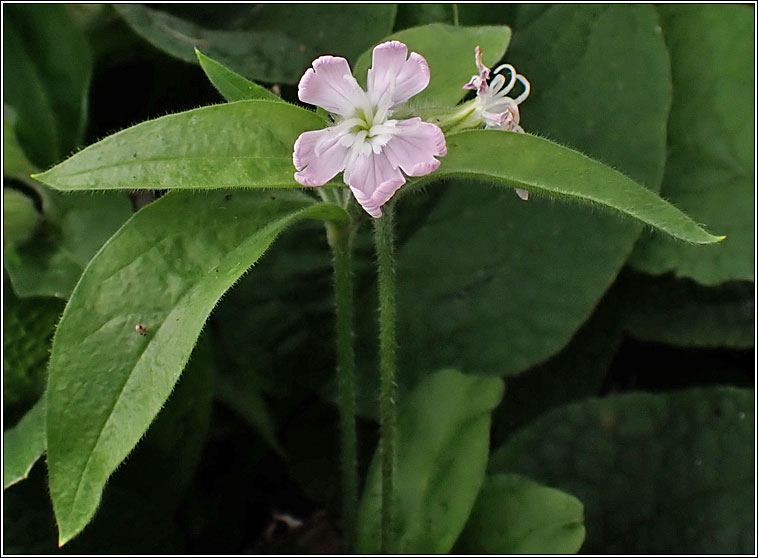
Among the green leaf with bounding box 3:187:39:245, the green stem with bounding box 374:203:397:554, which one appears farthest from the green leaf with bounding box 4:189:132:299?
the green stem with bounding box 374:203:397:554

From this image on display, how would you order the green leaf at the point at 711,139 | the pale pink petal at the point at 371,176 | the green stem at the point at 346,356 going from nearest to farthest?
the pale pink petal at the point at 371,176
the green stem at the point at 346,356
the green leaf at the point at 711,139

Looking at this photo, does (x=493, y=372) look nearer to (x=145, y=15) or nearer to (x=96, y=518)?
(x=96, y=518)

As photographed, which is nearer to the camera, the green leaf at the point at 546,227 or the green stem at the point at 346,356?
the green stem at the point at 346,356

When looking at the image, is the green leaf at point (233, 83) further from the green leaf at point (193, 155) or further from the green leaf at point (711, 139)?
the green leaf at point (711, 139)

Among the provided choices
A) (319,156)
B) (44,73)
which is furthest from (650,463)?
(44,73)

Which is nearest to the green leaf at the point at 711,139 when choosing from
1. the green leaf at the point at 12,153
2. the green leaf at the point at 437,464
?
the green leaf at the point at 437,464

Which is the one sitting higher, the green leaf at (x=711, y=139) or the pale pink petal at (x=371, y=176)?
the pale pink petal at (x=371, y=176)

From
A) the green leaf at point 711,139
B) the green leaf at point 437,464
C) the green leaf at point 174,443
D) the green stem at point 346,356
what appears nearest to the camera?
the green stem at point 346,356
